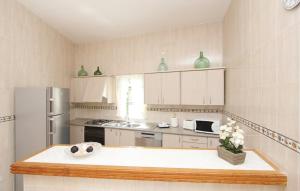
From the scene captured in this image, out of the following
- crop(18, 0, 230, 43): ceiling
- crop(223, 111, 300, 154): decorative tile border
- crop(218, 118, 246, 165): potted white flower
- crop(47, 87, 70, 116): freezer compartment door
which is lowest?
crop(218, 118, 246, 165): potted white flower

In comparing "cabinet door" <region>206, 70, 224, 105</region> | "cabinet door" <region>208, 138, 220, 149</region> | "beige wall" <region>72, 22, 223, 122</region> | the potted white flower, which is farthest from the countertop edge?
"beige wall" <region>72, 22, 223, 122</region>

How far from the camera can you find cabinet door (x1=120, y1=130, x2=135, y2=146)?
9.82 ft

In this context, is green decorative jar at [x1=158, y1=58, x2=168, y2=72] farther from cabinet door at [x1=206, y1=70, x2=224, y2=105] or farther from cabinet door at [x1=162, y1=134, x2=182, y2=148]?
cabinet door at [x1=162, y1=134, x2=182, y2=148]

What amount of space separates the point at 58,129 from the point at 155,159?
6.72 feet

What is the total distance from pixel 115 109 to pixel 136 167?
9.08 feet

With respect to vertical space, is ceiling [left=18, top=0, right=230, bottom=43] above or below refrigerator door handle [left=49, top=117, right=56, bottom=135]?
above

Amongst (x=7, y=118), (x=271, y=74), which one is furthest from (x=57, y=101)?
(x=271, y=74)

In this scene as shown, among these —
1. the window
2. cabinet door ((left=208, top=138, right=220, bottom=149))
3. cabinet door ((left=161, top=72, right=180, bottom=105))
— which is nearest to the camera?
cabinet door ((left=208, top=138, right=220, bottom=149))

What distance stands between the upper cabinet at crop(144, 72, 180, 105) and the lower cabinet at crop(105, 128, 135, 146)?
0.71m

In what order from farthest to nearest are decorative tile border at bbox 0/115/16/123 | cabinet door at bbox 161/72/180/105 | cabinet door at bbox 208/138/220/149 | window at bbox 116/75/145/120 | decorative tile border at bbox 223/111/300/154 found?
1. window at bbox 116/75/145/120
2. cabinet door at bbox 161/72/180/105
3. cabinet door at bbox 208/138/220/149
4. decorative tile border at bbox 0/115/16/123
5. decorative tile border at bbox 223/111/300/154

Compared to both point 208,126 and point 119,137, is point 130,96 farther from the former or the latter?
point 208,126

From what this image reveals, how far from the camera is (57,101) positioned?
8.51 ft

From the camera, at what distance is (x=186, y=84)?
2.83 m

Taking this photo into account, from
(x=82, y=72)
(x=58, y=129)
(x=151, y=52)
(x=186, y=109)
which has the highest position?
(x=151, y=52)
